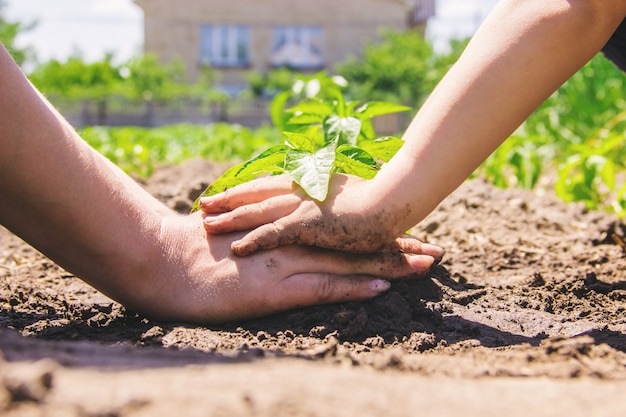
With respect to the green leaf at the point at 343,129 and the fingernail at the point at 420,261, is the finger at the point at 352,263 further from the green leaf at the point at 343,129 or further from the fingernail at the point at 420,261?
the green leaf at the point at 343,129

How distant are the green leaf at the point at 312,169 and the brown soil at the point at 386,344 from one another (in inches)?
11.8

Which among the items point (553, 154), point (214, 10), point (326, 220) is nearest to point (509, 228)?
point (326, 220)

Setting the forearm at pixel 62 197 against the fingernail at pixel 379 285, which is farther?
the fingernail at pixel 379 285

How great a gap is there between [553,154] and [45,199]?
5.57 metres

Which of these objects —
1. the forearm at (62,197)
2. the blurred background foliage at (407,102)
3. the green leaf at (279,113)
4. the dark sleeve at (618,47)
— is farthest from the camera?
the blurred background foliage at (407,102)

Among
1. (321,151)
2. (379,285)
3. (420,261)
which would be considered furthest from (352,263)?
(321,151)

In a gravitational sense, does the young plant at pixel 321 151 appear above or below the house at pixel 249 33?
below

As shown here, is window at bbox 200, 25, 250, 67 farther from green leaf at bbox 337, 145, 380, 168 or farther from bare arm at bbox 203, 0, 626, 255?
bare arm at bbox 203, 0, 626, 255

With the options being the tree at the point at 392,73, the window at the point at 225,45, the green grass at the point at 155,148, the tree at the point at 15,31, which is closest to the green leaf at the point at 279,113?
the green grass at the point at 155,148

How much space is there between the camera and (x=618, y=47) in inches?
87.6

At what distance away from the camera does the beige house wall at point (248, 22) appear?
28.9m

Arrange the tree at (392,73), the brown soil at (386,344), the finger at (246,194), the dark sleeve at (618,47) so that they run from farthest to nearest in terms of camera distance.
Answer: the tree at (392,73), the dark sleeve at (618,47), the finger at (246,194), the brown soil at (386,344)

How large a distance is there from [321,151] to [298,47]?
92.5 ft

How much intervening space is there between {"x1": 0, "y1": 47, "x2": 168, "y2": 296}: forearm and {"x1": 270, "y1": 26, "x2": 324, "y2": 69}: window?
2783 cm
